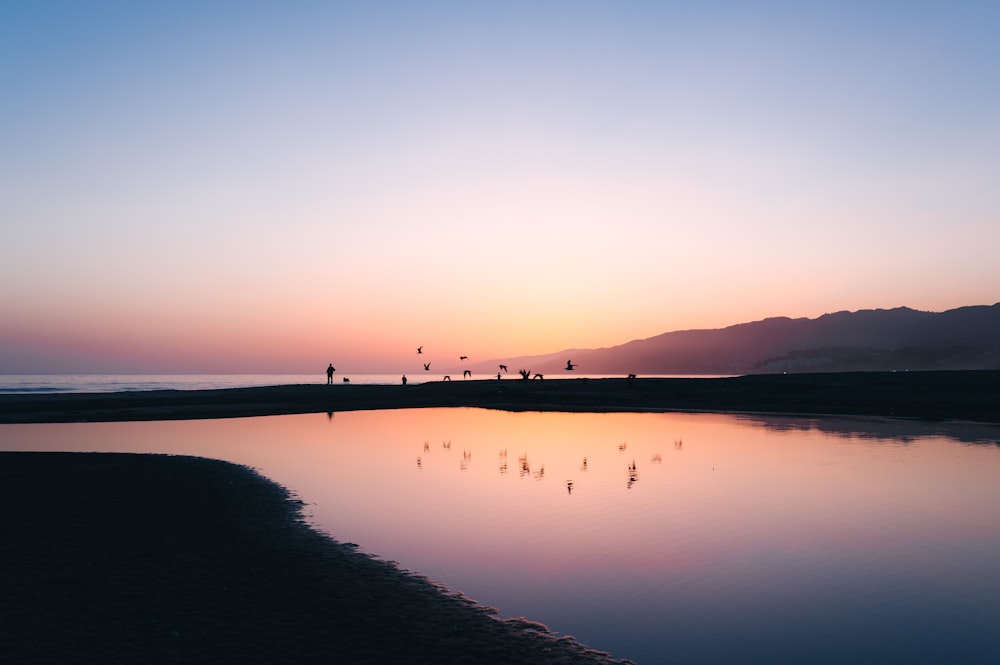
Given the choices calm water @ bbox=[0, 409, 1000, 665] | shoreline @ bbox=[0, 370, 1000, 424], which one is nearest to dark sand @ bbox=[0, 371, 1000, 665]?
calm water @ bbox=[0, 409, 1000, 665]

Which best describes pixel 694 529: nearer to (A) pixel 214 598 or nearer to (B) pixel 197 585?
(A) pixel 214 598

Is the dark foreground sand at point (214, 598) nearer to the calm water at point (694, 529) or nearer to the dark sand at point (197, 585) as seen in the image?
the dark sand at point (197, 585)

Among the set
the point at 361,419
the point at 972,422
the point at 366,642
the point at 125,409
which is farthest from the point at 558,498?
the point at 125,409

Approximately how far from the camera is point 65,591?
1302 centimetres

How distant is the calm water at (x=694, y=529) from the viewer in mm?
11808

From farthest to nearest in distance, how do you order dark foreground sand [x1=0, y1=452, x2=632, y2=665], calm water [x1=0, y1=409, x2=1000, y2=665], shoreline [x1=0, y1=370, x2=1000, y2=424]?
shoreline [x1=0, y1=370, x2=1000, y2=424], calm water [x1=0, y1=409, x2=1000, y2=665], dark foreground sand [x1=0, y1=452, x2=632, y2=665]

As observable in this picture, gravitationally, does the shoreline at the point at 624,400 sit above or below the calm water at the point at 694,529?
above

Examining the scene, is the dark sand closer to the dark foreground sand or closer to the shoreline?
the dark foreground sand

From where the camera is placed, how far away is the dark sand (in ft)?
34.9

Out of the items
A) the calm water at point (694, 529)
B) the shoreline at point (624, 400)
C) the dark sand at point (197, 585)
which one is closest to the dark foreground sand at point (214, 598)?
the dark sand at point (197, 585)

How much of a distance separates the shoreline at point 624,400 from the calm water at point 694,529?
18621mm

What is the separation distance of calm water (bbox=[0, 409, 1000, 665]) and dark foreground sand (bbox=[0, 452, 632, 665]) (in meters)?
1.24

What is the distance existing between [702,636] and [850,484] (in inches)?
669

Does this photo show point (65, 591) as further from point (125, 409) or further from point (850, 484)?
point (125, 409)
